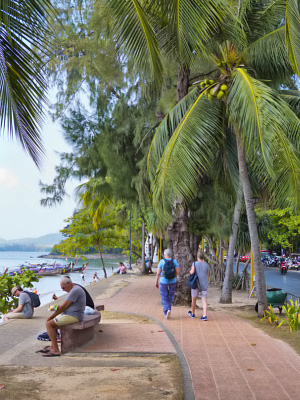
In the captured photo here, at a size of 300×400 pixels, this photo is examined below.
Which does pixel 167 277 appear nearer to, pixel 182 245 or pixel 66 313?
pixel 182 245

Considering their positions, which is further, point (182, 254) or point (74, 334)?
point (182, 254)

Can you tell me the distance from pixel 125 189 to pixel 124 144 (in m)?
1.74

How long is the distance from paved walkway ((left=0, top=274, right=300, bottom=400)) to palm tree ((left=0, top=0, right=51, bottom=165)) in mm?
3454

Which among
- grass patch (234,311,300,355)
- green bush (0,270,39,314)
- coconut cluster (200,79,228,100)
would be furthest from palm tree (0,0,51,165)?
green bush (0,270,39,314)

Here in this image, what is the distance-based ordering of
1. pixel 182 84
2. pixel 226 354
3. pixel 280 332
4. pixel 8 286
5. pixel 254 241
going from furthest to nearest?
pixel 182 84 < pixel 8 286 < pixel 254 241 < pixel 280 332 < pixel 226 354

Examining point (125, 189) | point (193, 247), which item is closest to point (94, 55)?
point (125, 189)

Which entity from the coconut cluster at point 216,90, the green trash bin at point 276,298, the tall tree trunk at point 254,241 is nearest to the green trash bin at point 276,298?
the green trash bin at point 276,298

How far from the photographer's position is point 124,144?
19.6 metres

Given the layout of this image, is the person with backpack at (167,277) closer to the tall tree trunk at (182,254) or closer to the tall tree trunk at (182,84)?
the tall tree trunk at (182,254)

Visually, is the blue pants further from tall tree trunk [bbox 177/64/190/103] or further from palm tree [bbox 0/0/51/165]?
palm tree [bbox 0/0/51/165]

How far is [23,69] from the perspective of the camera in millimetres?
4664

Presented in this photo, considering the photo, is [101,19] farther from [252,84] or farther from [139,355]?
[139,355]

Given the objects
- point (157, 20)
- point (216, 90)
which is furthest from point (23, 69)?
point (216, 90)

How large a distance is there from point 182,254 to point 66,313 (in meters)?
7.26
